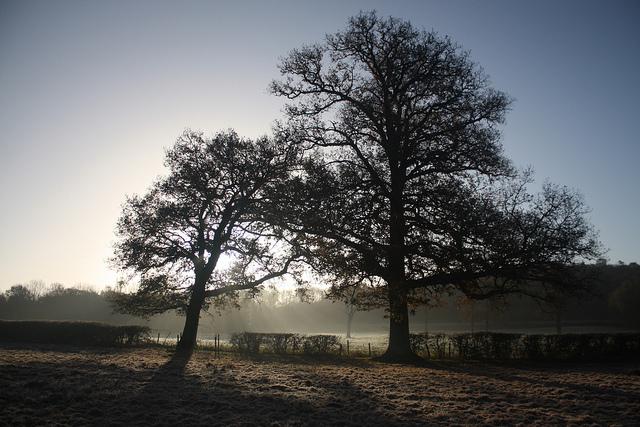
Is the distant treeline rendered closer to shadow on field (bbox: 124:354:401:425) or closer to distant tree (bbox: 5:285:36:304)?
distant tree (bbox: 5:285:36:304)

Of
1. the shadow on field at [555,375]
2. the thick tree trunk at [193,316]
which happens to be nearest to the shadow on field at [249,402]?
the shadow on field at [555,375]

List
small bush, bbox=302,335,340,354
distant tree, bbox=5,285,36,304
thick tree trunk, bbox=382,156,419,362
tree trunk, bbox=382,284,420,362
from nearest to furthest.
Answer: thick tree trunk, bbox=382,156,419,362
tree trunk, bbox=382,284,420,362
small bush, bbox=302,335,340,354
distant tree, bbox=5,285,36,304

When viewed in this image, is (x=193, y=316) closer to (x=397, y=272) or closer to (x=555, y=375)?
(x=397, y=272)

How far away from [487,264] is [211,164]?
16.1 metres

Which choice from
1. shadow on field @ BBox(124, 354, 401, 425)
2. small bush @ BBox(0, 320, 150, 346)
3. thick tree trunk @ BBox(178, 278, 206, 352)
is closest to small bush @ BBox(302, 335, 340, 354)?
thick tree trunk @ BBox(178, 278, 206, 352)

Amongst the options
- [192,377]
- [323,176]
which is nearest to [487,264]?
[323,176]

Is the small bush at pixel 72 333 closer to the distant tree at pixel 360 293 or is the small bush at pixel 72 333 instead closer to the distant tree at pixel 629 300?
the distant tree at pixel 360 293

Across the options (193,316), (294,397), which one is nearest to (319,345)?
(193,316)

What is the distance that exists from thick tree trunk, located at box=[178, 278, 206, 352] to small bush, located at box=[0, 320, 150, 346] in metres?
5.74

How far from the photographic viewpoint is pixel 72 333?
2831 cm

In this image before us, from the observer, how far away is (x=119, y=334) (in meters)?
28.5

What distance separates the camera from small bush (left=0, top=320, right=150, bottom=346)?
2806cm

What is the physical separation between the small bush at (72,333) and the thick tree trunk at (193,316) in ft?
18.8

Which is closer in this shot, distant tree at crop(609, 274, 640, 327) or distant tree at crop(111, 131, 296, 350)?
distant tree at crop(111, 131, 296, 350)
